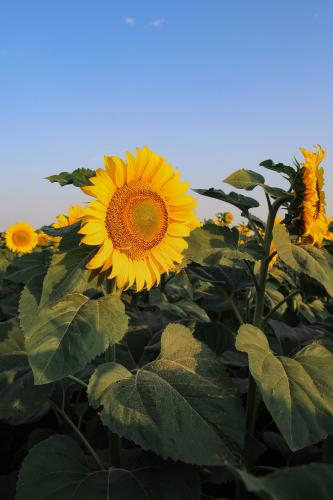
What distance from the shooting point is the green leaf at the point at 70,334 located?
1686 millimetres

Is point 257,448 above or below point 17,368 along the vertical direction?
below

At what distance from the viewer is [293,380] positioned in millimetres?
1913

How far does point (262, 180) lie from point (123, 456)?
4.30 feet

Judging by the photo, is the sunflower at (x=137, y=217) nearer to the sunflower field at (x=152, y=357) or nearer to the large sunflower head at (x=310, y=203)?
the sunflower field at (x=152, y=357)

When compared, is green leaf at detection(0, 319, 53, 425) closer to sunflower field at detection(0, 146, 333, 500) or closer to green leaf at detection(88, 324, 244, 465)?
sunflower field at detection(0, 146, 333, 500)

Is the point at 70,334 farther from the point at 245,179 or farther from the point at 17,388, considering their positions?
the point at 245,179

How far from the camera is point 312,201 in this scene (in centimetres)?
218

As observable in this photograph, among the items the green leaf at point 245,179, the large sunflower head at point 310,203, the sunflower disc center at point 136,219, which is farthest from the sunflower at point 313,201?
the sunflower disc center at point 136,219

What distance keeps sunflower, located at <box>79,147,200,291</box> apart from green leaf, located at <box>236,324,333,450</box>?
1.53 feet

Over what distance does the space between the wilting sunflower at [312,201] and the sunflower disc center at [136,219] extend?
1.90 feet

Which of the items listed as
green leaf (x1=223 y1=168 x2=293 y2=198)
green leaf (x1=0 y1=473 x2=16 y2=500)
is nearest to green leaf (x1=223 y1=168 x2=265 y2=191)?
green leaf (x1=223 y1=168 x2=293 y2=198)

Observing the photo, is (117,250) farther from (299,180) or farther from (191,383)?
(299,180)

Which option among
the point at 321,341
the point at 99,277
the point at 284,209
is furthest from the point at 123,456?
the point at 284,209

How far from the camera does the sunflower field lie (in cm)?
171
